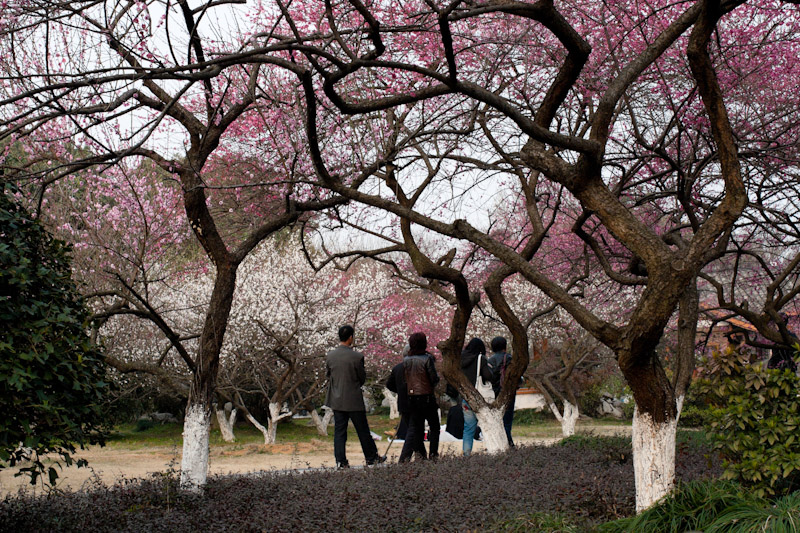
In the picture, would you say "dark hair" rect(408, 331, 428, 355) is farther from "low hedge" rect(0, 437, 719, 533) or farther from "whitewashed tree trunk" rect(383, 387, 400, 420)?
"whitewashed tree trunk" rect(383, 387, 400, 420)

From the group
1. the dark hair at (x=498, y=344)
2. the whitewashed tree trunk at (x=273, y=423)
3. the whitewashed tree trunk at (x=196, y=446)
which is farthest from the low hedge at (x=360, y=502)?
the whitewashed tree trunk at (x=273, y=423)

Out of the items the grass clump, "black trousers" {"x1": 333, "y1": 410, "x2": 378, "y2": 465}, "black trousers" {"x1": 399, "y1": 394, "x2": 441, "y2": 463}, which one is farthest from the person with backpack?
the grass clump

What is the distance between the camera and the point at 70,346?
14.5 ft

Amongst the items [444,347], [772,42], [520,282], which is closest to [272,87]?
[444,347]

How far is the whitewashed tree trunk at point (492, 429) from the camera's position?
9.00 m

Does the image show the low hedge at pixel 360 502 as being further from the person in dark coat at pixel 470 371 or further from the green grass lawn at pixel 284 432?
the green grass lawn at pixel 284 432

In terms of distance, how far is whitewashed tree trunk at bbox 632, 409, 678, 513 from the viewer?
5160 millimetres

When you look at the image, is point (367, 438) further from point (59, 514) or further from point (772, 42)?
point (772, 42)

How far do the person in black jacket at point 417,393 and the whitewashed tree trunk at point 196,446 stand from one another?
274 centimetres

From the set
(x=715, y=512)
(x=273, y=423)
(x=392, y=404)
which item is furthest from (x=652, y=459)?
(x=392, y=404)

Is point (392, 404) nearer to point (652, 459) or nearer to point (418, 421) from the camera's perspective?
point (418, 421)

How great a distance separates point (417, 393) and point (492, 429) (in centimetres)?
113

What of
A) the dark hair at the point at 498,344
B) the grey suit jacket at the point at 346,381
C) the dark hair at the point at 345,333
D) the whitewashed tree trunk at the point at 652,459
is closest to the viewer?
the whitewashed tree trunk at the point at 652,459

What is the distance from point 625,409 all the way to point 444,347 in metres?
16.3
